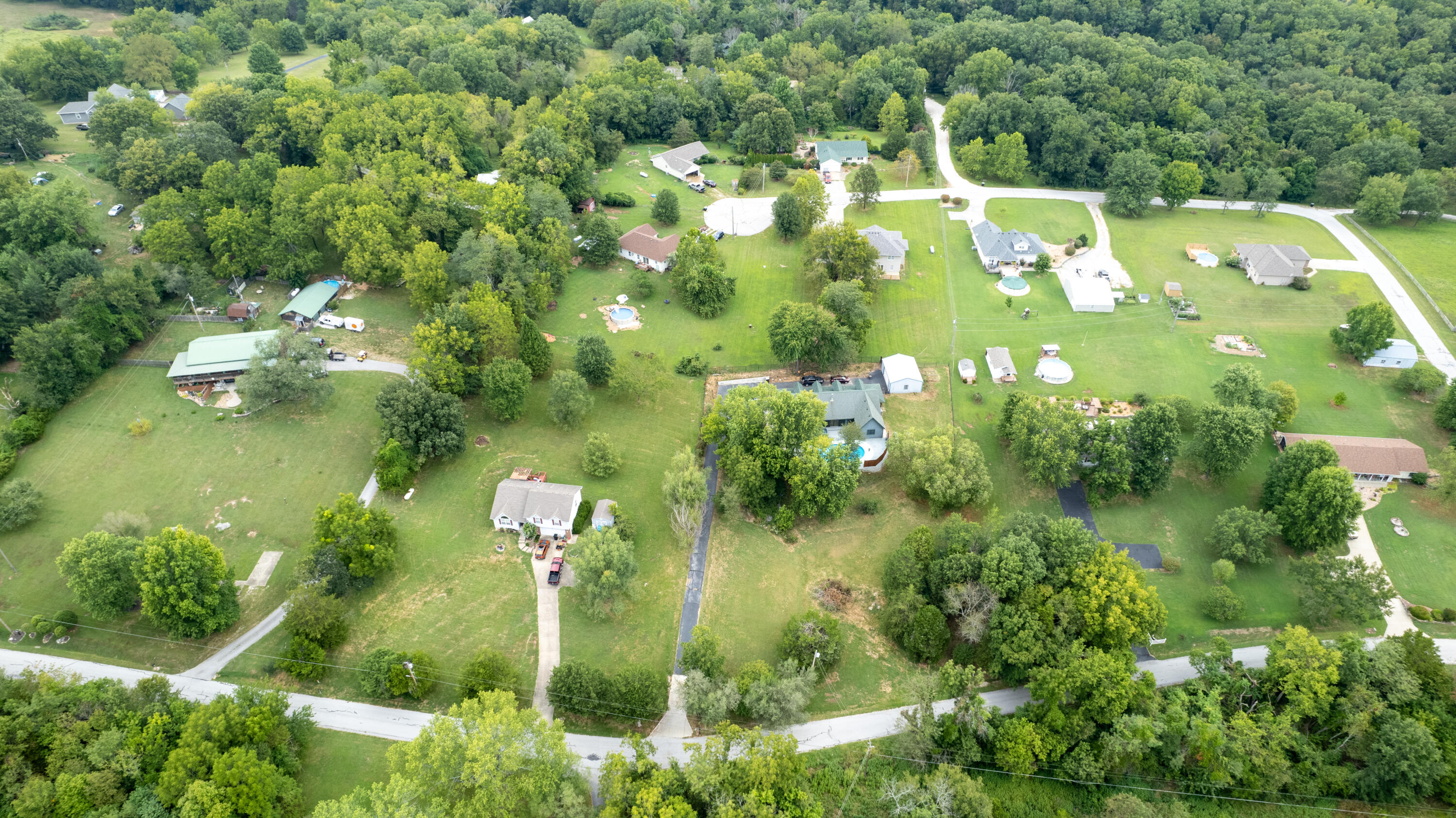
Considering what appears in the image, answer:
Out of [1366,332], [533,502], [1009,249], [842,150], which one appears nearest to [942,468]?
[533,502]

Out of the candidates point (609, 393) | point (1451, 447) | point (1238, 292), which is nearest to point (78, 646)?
point (609, 393)

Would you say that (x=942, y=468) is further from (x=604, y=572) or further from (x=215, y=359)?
(x=215, y=359)

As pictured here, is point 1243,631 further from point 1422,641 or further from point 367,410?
point 367,410

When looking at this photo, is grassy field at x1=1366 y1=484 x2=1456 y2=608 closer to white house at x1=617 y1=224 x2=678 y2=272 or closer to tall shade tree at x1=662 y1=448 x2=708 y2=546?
tall shade tree at x1=662 y1=448 x2=708 y2=546

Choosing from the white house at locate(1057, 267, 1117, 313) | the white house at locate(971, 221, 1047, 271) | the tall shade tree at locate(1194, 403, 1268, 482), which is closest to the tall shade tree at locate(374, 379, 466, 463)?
the tall shade tree at locate(1194, 403, 1268, 482)

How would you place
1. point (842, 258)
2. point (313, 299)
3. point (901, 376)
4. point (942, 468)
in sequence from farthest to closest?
1. point (842, 258)
2. point (313, 299)
3. point (901, 376)
4. point (942, 468)
